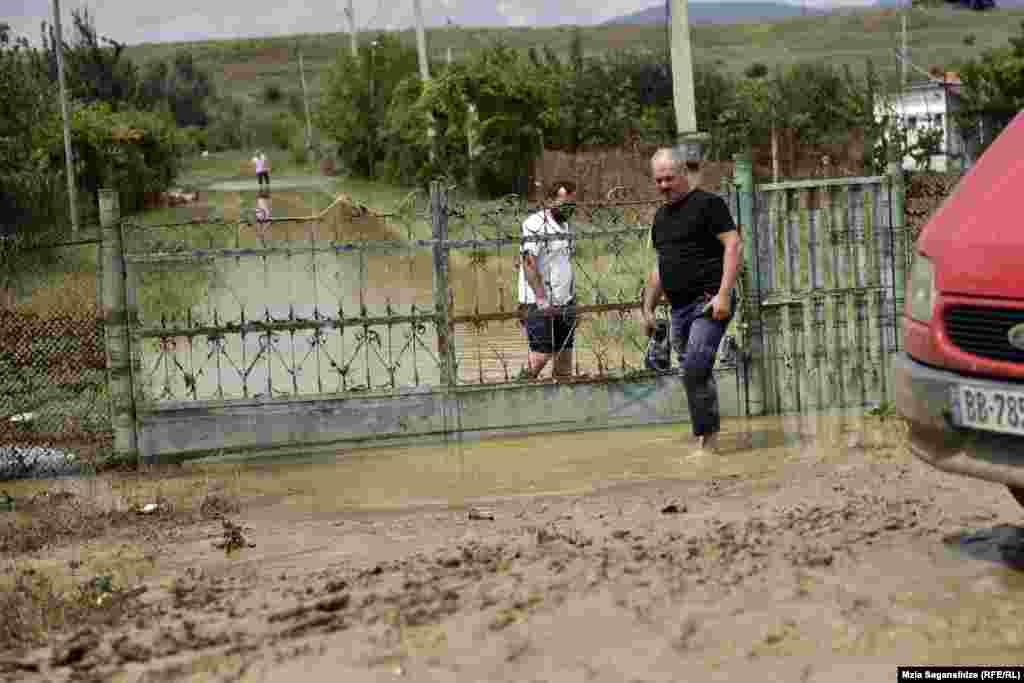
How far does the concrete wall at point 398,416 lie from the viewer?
36.2 feet

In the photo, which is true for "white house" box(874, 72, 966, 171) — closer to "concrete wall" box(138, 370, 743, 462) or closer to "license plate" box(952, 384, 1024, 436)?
"concrete wall" box(138, 370, 743, 462)

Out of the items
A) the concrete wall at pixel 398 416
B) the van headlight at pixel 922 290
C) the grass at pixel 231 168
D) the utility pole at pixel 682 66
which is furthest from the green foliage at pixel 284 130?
the van headlight at pixel 922 290

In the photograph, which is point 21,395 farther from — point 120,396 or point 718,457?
point 718,457

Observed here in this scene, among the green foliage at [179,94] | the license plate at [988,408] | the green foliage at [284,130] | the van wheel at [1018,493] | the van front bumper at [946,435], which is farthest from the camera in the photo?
the green foliage at [179,94]

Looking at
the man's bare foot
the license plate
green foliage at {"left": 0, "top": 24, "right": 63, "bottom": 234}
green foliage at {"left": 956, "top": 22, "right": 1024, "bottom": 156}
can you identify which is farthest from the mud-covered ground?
green foliage at {"left": 956, "top": 22, "right": 1024, "bottom": 156}

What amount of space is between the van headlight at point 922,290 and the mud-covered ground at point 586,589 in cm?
94

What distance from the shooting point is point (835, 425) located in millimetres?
11227

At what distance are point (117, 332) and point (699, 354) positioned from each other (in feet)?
12.4

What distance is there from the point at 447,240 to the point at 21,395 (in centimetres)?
300

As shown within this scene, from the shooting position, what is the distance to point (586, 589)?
620 centimetres

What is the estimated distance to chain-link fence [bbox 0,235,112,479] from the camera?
11.0 metres

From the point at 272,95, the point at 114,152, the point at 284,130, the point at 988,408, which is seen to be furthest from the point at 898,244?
the point at 272,95

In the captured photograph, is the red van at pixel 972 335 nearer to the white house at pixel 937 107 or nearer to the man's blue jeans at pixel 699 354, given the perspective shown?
the man's blue jeans at pixel 699 354

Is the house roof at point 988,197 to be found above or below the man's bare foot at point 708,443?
above
